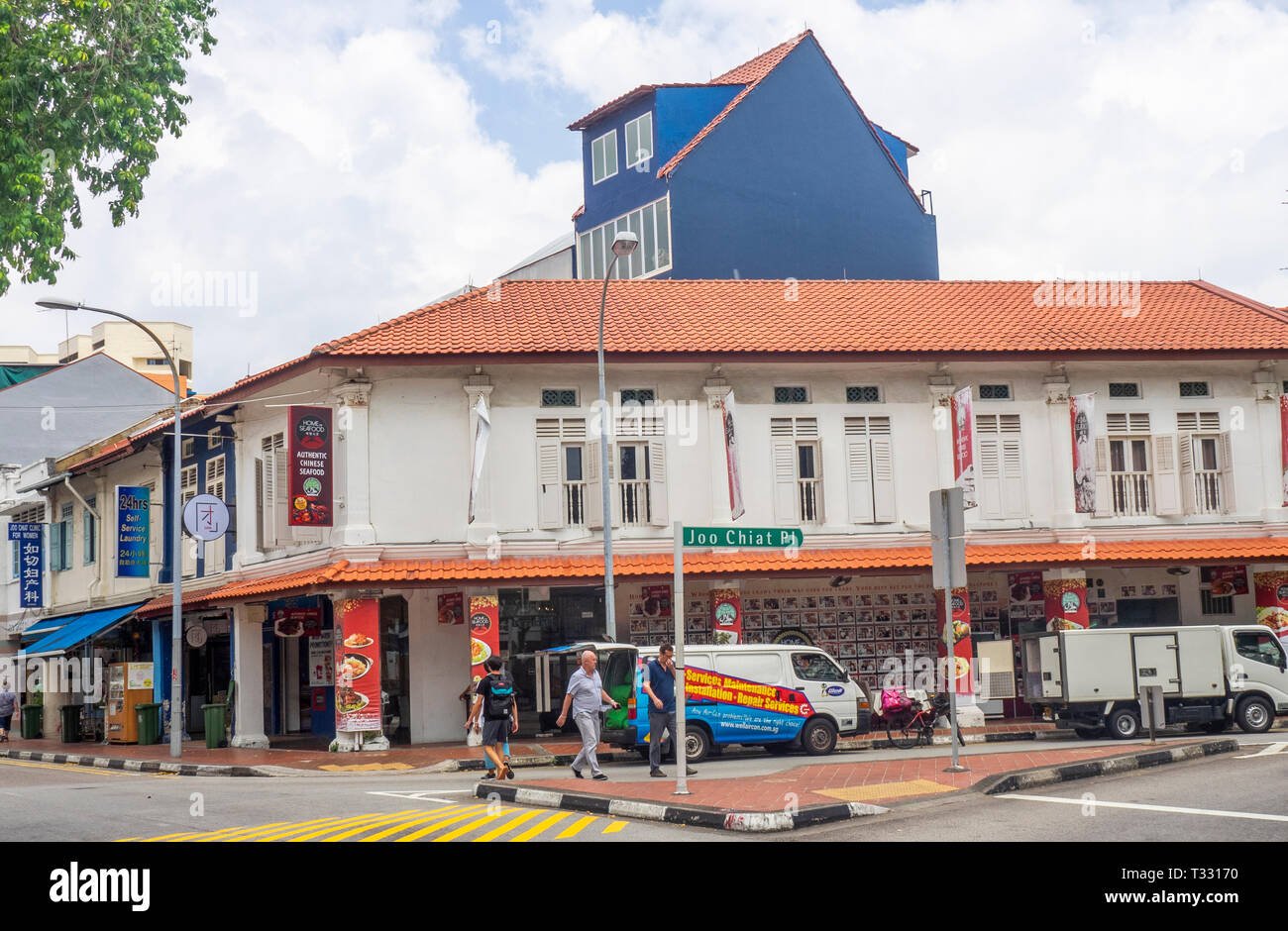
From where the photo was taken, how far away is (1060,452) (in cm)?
2792

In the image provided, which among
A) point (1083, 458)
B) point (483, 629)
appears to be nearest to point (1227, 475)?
point (1083, 458)

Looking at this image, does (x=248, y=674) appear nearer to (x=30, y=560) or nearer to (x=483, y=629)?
(x=483, y=629)

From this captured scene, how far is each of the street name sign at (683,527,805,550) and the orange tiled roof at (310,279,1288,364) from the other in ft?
38.1

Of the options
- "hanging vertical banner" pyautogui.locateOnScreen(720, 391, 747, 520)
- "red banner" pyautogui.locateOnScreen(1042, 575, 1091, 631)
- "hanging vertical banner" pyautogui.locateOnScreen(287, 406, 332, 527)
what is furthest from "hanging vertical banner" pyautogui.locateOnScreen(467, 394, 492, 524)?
"red banner" pyautogui.locateOnScreen(1042, 575, 1091, 631)

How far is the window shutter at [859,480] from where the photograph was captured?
27562 mm

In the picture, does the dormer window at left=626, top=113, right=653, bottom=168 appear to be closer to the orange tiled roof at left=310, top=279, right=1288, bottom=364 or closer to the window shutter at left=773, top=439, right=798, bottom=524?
the orange tiled roof at left=310, top=279, right=1288, bottom=364

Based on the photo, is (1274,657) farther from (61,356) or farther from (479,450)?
(61,356)

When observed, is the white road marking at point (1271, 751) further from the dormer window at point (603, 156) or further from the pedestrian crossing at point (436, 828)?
the dormer window at point (603, 156)

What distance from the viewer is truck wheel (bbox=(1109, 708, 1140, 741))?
22734 mm

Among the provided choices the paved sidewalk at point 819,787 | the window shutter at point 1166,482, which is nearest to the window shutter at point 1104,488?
the window shutter at point 1166,482

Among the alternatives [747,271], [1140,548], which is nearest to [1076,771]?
[1140,548]

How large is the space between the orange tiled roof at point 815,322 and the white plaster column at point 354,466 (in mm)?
1001

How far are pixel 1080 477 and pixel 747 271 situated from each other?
46.0ft

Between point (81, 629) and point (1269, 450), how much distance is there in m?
27.2
